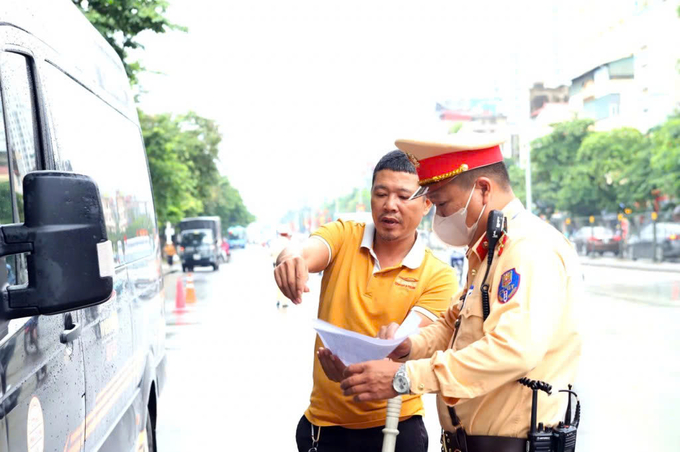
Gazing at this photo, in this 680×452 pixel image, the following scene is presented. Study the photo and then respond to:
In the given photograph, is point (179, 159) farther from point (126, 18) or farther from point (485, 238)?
point (485, 238)

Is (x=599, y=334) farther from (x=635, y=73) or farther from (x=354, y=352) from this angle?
(x=635, y=73)

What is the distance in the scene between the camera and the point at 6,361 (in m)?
2.21

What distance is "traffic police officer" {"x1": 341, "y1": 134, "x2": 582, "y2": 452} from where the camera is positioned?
7.71ft

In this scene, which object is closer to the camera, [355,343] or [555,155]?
[355,343]

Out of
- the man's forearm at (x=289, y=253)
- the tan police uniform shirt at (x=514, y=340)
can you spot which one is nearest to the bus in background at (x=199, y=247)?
the man's forearm at (x=289, y=253)

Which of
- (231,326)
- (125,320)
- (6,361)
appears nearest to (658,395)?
(125,320)

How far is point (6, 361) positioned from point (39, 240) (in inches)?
15.0

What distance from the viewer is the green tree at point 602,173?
50219 millimetres

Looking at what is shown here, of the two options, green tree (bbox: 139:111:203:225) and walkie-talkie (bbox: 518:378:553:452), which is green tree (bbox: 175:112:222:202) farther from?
walkie-talkie (bbox: 518:378:553:452)

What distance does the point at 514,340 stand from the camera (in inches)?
91.4

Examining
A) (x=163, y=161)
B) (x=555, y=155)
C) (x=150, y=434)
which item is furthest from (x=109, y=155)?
(x=555, y=155)

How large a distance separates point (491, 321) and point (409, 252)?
1.13m

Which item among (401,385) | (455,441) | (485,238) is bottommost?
(455,441)

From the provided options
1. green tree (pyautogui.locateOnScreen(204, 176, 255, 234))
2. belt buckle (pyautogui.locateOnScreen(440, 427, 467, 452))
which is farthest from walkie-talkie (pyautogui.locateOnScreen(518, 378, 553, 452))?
green tree (pyautogui.locateOnScreen(204, 176, 255, 234))
